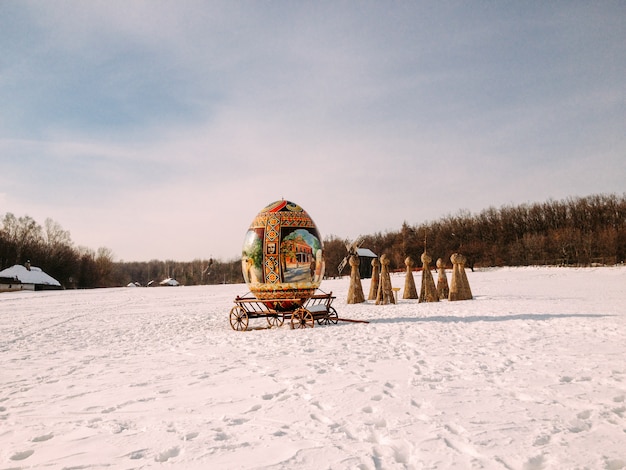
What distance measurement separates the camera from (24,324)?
18.4 m

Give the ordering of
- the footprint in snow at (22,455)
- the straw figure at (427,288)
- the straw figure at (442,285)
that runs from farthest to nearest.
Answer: the straw figure at (442,285)
the straw figure at (427,288)
the footprint in snow at (22,455)

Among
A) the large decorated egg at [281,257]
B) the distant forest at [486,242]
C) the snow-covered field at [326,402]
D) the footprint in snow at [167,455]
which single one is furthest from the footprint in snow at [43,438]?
the distant forest at [486,242]

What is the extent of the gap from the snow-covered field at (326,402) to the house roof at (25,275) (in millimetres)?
64588

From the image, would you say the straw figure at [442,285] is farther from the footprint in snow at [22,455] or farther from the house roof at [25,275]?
the house roof at [25,275]

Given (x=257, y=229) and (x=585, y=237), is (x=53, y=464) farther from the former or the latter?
(x=585, y=237)

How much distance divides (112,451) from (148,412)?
4.16 ft

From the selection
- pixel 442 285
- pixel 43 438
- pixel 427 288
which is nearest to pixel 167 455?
pixel 43 438

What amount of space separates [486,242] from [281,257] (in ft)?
219

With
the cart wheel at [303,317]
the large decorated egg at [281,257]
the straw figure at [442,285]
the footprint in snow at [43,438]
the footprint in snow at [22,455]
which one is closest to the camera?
the footprint in snow at [22,455]

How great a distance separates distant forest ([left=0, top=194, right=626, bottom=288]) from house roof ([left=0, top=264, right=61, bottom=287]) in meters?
16.8

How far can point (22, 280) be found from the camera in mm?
66000

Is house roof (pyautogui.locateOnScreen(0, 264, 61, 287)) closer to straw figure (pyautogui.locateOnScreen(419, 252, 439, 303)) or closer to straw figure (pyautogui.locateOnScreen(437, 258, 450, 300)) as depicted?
straw figure (pyautogui.locateOnScreen(419, 252, 439, 303))

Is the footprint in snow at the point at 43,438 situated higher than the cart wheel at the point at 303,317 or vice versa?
the cart wheel at the point at 303,317

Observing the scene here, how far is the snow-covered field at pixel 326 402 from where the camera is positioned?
4.25 m
